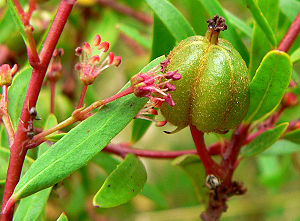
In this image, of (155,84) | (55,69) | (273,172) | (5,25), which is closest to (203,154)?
(155,84)

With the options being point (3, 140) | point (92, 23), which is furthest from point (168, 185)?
point (3, 140)

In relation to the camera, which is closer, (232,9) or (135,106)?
(135,106)

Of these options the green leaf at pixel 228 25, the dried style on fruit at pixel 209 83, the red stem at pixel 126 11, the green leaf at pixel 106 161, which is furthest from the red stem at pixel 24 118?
the red stem at pixel 126 11

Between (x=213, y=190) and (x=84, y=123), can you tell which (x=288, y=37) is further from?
(x=84, y=123)

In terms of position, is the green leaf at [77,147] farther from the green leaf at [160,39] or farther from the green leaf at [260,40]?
the green leaf at [260,40]

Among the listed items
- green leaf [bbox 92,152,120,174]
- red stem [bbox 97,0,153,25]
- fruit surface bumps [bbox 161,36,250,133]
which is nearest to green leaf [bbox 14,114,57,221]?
green leaf [bbox 92,152,120,174]

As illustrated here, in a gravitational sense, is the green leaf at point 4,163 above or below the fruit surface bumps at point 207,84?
below
